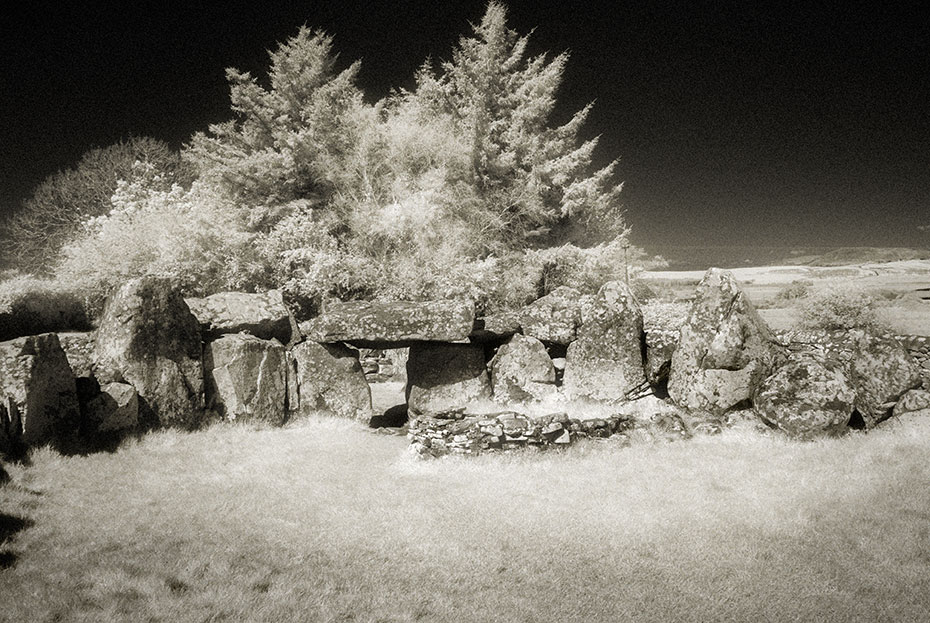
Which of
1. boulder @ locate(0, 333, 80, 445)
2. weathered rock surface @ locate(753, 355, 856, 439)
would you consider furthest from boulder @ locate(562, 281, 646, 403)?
boulder @ locate(0, 333, 80, 445)

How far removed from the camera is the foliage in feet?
91.8

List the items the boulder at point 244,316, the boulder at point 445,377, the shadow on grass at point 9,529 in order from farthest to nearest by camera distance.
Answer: the boulder at point 445,377
the boulder at point 244,316
the shadow on grass at point 9,529

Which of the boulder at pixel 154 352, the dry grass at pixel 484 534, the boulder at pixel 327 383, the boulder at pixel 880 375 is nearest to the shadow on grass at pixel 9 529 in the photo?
the dry grass at pixel 484 534

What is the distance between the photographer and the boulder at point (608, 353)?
1095 centimetres

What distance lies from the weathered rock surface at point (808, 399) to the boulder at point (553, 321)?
412cm

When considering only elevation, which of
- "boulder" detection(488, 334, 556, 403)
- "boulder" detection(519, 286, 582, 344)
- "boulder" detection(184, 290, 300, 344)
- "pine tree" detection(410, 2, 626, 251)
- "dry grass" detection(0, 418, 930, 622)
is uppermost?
"pine tree" detection(410, 2, 626, 251)

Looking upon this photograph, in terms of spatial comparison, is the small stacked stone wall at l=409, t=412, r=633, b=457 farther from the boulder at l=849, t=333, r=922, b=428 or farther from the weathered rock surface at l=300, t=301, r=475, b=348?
the boulder at l=849, t=333, r=922, b=428

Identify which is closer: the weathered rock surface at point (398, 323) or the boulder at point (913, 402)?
the boulder at point (913, 402)

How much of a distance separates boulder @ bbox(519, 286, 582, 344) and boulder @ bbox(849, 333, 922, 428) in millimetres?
5456

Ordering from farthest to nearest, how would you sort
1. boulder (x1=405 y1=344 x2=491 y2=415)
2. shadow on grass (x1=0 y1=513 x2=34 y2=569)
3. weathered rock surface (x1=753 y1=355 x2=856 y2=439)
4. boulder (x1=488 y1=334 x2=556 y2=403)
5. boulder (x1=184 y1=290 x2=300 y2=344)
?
boulder (x1=405 y1=344 x2=491 y2=415)
boulder (x1=488 y1=334 x2=556 y2=403)
boulder (x1=184 y1=290 x2=300 y2=344)
weathered rock surface (x1=753 y1=355 x2=856 y2=439)
shadow on grass (x1=0 y1=513 x2=34 y2=569)

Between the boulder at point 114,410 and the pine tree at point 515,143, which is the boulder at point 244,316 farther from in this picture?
the pine tree at point 515,143

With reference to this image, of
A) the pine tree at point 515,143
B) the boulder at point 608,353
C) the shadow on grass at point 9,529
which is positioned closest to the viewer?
the shadow on grass at point 9,529

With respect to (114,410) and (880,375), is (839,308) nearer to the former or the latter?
(880,375)

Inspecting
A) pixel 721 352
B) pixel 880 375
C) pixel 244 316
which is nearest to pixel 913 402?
pixel 880 375
